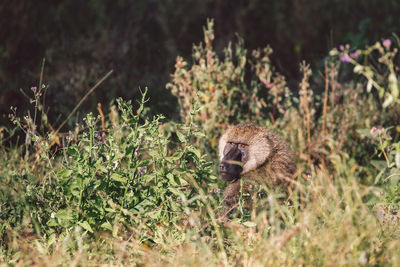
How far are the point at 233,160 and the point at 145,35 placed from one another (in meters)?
5.35

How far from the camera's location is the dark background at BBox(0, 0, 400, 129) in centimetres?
664

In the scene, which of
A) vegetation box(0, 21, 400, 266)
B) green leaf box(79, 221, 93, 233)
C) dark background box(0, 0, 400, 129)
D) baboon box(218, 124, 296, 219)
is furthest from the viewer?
dark background box(0, 0, 400, 129)

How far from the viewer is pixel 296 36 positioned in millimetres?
9578

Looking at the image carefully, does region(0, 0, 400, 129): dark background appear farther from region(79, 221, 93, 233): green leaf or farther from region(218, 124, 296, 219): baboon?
region(79, 221, 93, 233): green leaf

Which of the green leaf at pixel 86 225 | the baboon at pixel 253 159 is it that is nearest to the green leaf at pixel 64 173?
the green leaf at pixel 86 225

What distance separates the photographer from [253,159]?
4379 millimetres

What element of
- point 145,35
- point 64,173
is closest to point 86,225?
point 64,173

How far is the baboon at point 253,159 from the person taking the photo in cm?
415

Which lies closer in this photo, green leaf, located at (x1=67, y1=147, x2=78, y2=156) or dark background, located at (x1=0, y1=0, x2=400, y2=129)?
green leaf, located at (x1=67, y1=147, x2=78, y2=156)

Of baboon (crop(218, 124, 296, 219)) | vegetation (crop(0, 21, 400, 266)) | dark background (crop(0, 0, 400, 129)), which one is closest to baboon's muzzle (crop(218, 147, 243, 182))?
baboon (crop(218, 124, 296, 219))

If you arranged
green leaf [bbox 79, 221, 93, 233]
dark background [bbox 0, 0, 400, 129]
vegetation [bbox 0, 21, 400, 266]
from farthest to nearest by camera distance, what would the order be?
dark background [bbox 0, 0, 400, 129] < green leaf [bbox 79, 221, 93, 233] < vegetation [bbox 0, 21, 400, 266]

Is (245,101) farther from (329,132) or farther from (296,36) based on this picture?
(296,36)

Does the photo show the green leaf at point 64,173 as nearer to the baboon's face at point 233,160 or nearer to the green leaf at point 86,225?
the green leaf at point 86,225

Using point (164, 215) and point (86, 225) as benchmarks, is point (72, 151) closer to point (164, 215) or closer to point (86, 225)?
point (86, 225)
